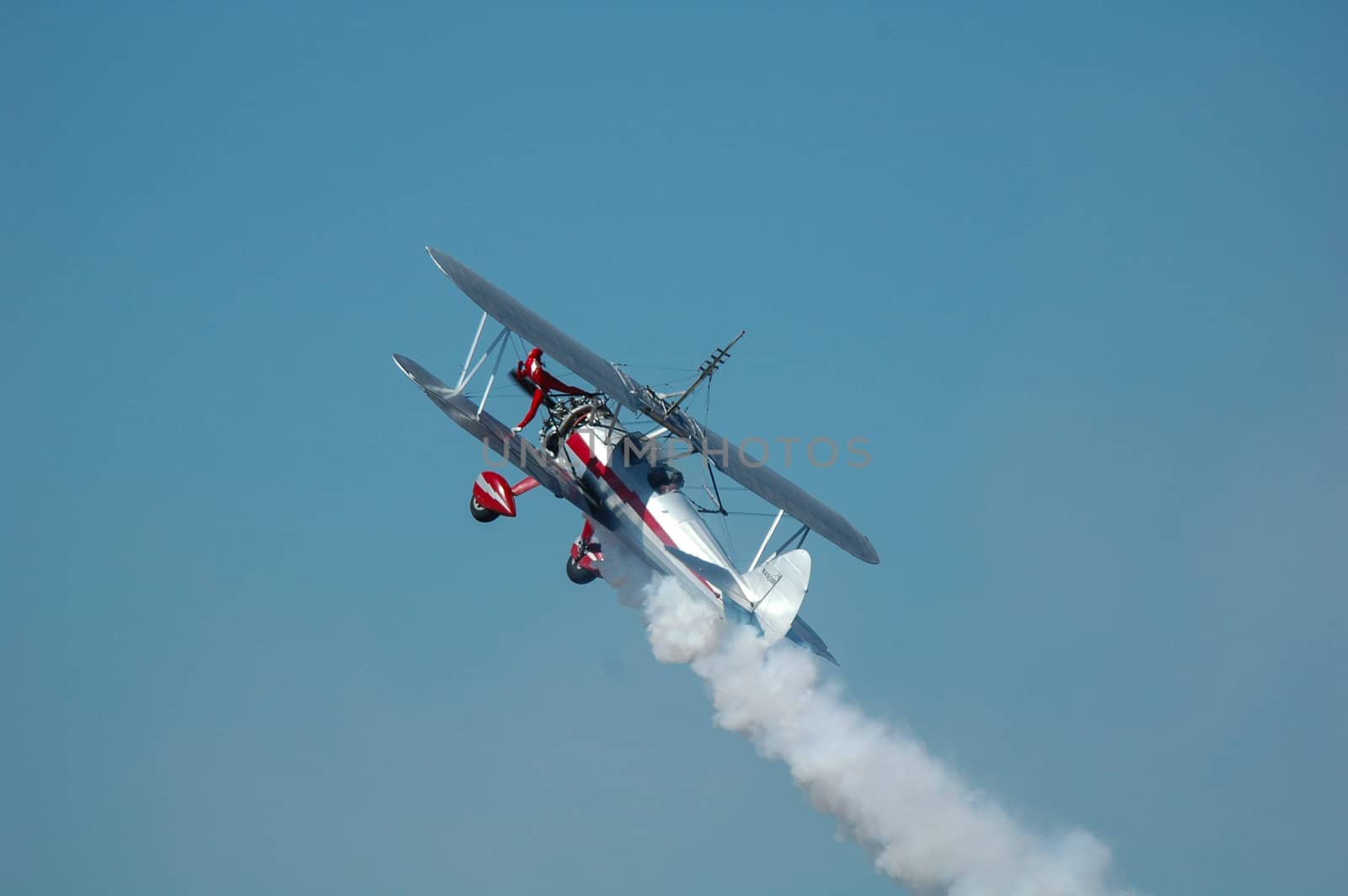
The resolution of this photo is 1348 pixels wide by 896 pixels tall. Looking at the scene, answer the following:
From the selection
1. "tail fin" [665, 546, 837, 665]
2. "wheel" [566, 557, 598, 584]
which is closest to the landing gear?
"wheel" [566, 557, 598, 584]

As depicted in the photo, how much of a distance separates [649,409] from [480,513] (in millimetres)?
3988

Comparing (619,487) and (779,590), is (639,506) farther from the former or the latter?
(779,590)

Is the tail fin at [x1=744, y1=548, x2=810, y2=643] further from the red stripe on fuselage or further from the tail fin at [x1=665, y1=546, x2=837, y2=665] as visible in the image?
the red stripe on fuselage

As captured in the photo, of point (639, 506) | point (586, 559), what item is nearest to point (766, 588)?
point (639, 506)

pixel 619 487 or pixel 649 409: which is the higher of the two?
pixel 649 409

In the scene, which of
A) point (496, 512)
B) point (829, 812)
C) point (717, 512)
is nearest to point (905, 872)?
point (829, 812)

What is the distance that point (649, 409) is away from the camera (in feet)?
126

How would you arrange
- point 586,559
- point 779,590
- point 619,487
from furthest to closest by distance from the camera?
point 586,559
point 619,487
point 779,590

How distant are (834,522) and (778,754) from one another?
5.24m

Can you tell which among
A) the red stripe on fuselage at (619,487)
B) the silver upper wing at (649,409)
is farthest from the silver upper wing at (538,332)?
the red stripe on fuselage at (619,487)

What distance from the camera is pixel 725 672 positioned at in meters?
38.7

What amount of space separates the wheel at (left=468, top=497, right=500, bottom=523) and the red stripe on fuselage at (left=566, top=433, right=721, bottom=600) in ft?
6.59

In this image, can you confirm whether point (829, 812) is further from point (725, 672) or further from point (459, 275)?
point (459, 275)

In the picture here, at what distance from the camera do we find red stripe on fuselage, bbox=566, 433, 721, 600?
37.8 metres
